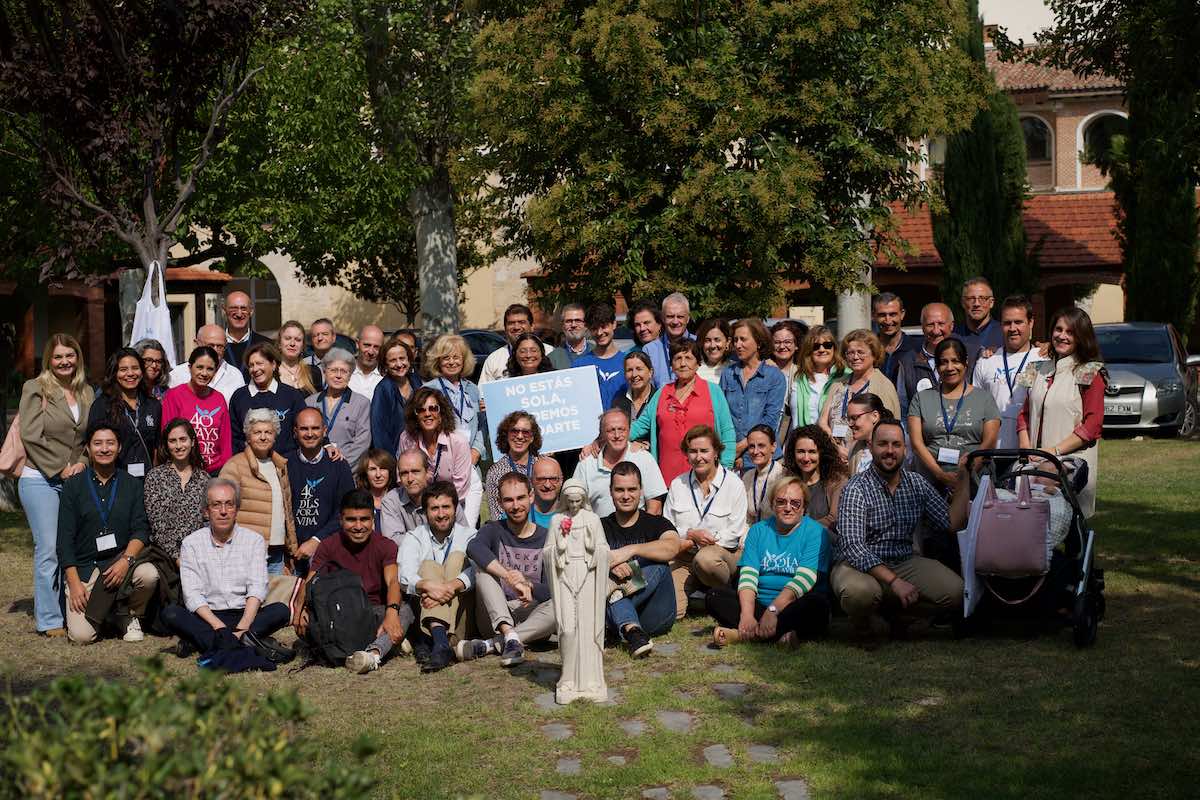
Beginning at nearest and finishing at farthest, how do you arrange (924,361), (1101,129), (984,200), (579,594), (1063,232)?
(579,594) → (924,361) → (984,200) → (1063,232) → (1101,129)

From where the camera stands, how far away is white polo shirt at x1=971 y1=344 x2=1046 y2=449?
32.7 feet

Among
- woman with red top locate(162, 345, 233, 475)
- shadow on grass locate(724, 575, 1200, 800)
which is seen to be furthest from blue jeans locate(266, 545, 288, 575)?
shadow on grass locate(724, 575, 1200, 800)

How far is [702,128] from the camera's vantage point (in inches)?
725

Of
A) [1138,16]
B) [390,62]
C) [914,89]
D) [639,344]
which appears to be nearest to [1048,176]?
[390,62]

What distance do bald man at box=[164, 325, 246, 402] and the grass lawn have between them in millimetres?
1986

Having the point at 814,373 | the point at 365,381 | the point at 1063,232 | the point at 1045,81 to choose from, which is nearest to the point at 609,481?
the point at 814,373

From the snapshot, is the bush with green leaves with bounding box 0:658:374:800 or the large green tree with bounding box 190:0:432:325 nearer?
the bush with green leaves with bounding box 0:658:374:800

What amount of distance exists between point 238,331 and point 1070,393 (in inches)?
249

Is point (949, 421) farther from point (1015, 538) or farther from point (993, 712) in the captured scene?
point (993, 712)

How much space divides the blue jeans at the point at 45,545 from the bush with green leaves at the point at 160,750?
7.26 meters

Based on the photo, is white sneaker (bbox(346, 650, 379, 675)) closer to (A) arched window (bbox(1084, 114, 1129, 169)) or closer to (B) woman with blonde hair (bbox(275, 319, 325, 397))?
(B) woman with blonde hair (bbox(275, 319, 325, 397))

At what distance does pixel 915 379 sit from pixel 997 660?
2.72 m

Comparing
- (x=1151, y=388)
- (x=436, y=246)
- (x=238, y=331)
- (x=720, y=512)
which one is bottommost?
(x=720, y=512)

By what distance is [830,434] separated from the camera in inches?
404
